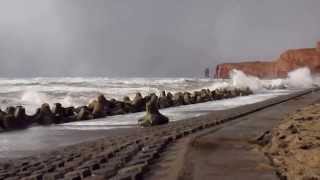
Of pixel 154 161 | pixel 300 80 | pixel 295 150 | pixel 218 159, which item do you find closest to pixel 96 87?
pixel 300 80

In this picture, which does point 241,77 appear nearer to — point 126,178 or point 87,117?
point 87,117

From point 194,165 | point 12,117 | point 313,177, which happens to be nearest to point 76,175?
point 194,165

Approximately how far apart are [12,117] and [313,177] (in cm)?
1263

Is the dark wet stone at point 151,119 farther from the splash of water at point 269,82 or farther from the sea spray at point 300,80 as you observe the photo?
the sea spray at point 300,80

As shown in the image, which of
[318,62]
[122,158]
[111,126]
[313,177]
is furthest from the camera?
[318,62]

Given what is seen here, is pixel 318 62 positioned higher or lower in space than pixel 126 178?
higher

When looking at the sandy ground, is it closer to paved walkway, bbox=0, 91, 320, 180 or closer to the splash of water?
paved walkway, bbox=0, 91, 320, 180

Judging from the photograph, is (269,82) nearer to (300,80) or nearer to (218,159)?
(300,80)

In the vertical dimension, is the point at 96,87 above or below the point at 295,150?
above

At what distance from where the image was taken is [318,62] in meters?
122

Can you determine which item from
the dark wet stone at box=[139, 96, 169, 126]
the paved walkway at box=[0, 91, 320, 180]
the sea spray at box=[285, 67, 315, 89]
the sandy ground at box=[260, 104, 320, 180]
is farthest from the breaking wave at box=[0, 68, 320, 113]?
the sandy ground at box=[260, 104, 320, 180]

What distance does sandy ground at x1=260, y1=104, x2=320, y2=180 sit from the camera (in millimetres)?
6793

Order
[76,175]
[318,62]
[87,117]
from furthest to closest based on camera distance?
[318,62], [87,117], [76,175]

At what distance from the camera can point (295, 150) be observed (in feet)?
28.7
